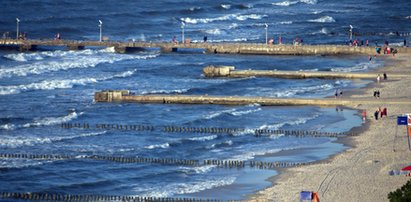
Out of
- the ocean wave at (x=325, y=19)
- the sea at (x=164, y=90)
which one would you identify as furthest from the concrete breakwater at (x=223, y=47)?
the ocean wave at (x=325, y=19)

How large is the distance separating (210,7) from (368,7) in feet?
65.2

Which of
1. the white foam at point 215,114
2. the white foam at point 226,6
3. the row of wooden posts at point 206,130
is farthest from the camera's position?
the white foam at point 226,6

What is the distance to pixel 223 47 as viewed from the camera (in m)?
130

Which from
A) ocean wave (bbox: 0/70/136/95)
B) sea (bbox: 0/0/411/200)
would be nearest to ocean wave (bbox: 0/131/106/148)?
sea (bbox: 0/0/411/200)

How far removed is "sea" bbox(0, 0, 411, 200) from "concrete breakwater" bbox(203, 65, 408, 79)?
1.24 m

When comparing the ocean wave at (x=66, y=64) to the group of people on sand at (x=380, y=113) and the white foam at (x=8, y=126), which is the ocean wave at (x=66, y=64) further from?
the group of people on sand at (x=380, y=113)

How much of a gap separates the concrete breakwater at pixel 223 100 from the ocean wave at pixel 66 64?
1814 cm

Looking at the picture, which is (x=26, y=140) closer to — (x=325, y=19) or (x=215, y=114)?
(x=215, y=114)

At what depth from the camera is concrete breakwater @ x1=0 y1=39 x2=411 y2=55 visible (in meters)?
128

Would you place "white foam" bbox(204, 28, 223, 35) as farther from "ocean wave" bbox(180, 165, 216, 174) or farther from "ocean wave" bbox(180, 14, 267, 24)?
"ocean wave" bbox(180, 165, 216, 174)

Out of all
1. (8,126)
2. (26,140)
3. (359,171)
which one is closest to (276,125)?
(359,171)

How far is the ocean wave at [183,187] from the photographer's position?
224 ft

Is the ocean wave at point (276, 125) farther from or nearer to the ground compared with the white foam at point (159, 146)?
farther from the ground

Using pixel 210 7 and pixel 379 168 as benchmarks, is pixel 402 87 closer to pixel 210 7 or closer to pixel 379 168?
pixel 379 168
